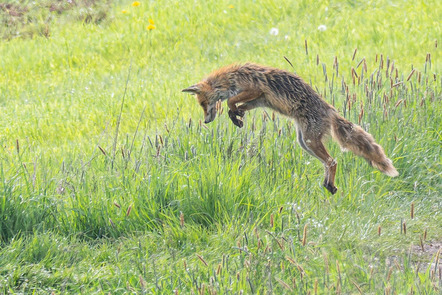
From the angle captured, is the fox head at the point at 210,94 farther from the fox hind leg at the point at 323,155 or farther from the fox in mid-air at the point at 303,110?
the fox hind leg at the point at 323,155

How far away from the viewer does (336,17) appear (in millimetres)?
11508

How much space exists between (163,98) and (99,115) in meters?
0.82

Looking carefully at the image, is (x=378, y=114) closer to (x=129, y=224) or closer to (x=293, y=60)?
Result: (x=129, y=224)

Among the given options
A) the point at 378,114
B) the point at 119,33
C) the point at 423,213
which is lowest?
the point at 423,213

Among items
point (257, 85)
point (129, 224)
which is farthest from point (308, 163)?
point (129, 224)

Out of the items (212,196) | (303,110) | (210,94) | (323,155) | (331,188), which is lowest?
(331,188)

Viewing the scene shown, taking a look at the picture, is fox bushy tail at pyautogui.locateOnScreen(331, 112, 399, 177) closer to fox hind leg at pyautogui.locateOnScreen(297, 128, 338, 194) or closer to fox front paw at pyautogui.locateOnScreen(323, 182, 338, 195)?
fox hind leg at pyautogui.locateOnScreen(297, 128, 338, 194)

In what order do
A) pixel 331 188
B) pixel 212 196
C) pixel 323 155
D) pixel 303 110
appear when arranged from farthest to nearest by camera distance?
pixel 303 110, pixel 323 155, pixel 331 188, pixel 212 196

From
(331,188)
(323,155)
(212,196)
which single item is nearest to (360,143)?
(323,155)

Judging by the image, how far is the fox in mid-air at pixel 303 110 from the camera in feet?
18.5

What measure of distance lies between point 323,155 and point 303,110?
431 millimetres

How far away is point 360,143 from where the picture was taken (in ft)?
18.7

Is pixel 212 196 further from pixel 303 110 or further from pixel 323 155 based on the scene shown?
pixel 303 110

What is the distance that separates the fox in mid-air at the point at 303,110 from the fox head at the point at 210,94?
36 millimetres
